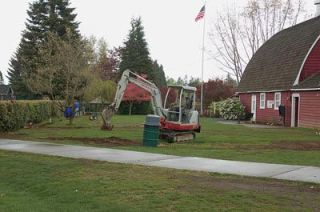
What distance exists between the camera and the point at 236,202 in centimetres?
852

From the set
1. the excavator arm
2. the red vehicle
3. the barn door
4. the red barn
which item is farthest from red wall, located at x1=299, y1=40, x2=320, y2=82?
the excavator arm

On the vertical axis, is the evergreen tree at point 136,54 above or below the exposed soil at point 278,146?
above

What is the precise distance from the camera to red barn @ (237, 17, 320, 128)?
1400 inches

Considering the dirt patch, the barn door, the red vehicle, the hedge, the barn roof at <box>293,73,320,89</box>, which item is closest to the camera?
the dirt patch

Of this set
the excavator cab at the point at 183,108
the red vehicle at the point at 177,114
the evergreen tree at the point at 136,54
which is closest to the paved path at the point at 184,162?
the red vehicle at the point at 177,114

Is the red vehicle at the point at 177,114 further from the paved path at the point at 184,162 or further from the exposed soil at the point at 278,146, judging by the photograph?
the paved path at the point at 184,162

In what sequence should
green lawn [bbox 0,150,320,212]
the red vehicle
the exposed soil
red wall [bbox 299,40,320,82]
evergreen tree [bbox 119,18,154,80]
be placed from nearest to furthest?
green lawn [bbox 0,150,320,212]
the exposed soil
the red vehicle
red wall [bbox 299,40,320,82]
evergreen tree [bbox 119,18,154,80]

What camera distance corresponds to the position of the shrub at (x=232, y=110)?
47562 millimetres

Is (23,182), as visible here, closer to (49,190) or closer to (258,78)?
(49,190)

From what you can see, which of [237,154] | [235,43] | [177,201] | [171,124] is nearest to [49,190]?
[177,201]

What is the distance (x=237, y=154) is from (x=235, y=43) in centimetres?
5299

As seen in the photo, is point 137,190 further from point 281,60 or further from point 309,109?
point 281,60

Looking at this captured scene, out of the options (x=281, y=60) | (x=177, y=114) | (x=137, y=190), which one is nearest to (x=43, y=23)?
(x=281, y=60)

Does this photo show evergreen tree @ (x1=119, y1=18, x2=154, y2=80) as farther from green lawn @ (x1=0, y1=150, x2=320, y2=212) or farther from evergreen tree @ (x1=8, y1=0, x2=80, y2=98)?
green lawn @ (x1=0, y1=150, x2=320, y2=212)
